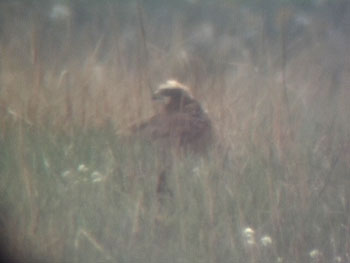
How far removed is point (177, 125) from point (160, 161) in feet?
1.81

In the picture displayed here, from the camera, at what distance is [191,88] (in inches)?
259

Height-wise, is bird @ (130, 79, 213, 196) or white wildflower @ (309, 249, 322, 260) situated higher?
bird @ (130, 79, 213, 196)

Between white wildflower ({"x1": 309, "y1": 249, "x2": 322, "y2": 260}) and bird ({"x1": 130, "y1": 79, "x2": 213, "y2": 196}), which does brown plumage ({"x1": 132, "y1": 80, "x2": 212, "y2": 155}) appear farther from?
white wildflower ({"x1": 309, "y1": 249, "x2": 322, "y2": 260})

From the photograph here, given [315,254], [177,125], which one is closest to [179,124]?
[177,125]

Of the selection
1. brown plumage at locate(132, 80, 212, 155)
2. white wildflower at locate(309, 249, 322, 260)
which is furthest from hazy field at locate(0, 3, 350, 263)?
brown plumage at locate(132, 80, 212, 155)

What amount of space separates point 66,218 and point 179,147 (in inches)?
50.0

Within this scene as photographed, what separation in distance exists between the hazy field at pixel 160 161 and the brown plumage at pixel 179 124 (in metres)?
0.12

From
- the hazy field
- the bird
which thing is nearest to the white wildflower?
the hazy field

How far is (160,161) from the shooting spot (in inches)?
221

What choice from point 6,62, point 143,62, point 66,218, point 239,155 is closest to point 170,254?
point 66,218

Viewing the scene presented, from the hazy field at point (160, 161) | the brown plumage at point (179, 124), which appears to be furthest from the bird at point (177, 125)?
the hazy field at point (160, 161)

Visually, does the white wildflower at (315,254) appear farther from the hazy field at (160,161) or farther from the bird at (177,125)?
the bird at (177,125)

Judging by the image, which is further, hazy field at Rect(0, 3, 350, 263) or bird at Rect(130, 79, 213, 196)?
bird at Rect(130, 79, 213, 196)

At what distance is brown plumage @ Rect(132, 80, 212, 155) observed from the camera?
600 cm
